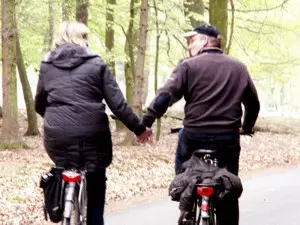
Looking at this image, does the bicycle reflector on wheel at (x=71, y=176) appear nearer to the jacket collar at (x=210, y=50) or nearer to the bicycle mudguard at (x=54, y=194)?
the bicycle mudguard at (x=54, y=194)

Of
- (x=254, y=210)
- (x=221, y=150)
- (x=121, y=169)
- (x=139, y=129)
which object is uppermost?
(x=139, y=129)

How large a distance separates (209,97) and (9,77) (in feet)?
38.1

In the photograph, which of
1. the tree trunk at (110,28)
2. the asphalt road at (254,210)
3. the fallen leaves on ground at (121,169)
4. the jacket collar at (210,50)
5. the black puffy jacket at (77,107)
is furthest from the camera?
the tree trunk at (110,28)

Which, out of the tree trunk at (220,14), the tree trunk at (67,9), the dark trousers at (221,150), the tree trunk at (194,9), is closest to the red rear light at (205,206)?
the dark trousers at (221,150)

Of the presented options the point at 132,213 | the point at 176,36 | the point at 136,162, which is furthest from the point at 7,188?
the point at 176,36

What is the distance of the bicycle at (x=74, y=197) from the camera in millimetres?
4621

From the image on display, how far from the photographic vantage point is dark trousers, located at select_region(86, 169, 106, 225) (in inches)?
190

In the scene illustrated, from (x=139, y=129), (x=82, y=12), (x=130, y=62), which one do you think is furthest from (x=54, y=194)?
(x=130, y=62)

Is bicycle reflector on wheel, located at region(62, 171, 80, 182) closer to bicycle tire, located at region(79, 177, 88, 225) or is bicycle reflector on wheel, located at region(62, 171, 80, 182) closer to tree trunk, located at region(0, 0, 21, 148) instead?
bicycle tire, located at region(79, 177, 88, 225)

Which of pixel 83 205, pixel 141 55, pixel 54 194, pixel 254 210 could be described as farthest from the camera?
pixel 141 55

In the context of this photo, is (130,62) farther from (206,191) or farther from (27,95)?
(206,191)

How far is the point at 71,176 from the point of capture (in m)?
4.62

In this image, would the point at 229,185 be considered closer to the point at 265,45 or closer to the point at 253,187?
the point at 253,187

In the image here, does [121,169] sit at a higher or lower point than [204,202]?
lower
